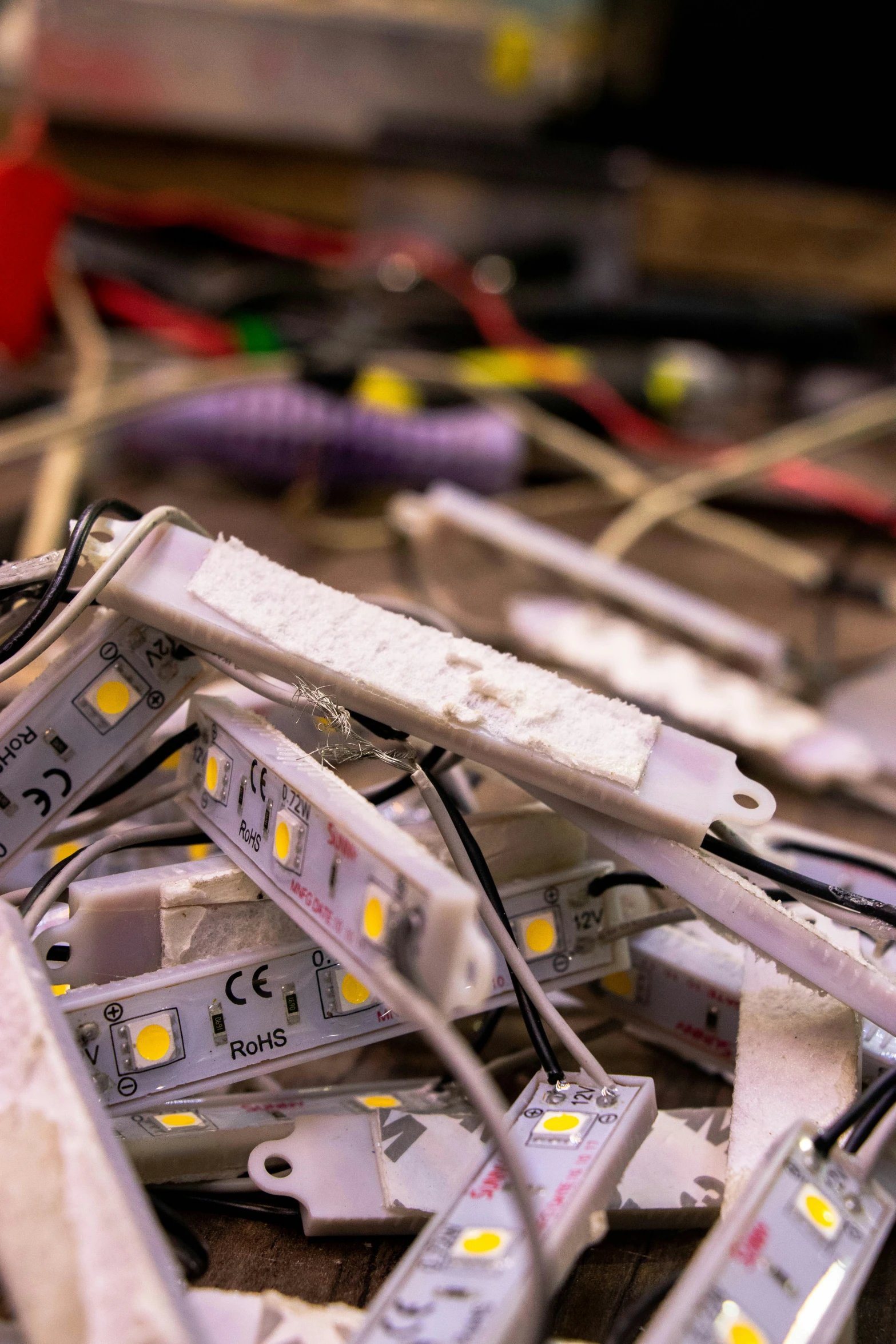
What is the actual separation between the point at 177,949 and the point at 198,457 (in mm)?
720

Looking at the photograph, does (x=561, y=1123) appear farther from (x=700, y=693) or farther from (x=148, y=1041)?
(x=700, y=693)

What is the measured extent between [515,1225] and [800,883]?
0.54ft

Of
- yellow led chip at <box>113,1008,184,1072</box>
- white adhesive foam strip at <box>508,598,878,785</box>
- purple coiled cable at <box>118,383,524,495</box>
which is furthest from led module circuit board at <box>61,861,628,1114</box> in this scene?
purple coiled cable at <box>118,383,524,495</box>

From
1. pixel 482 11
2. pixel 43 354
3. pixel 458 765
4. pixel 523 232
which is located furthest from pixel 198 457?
pixel 482 11

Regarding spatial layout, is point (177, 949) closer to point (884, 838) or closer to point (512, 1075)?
point (512, 1075)

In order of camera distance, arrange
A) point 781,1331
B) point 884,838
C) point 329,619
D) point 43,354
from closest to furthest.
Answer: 1. point 781,1331
2. point 329,619
3. point 884,838
4. point 43,354

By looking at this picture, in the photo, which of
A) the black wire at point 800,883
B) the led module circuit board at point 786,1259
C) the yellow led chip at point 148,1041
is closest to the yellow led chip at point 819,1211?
the led module circuit board at point 786,1259

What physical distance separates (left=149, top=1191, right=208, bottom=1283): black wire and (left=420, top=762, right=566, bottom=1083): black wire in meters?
0.13

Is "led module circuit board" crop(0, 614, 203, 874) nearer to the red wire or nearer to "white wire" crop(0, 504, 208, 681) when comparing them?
"white wire" crop(0, 504, 208, 681)

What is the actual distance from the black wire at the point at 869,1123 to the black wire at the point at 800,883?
73 millimetres

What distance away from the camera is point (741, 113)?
1.76m

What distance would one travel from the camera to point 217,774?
0.41 m

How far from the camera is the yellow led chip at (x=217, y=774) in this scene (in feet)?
1.34

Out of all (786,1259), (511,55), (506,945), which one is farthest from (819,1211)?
(511,55)
